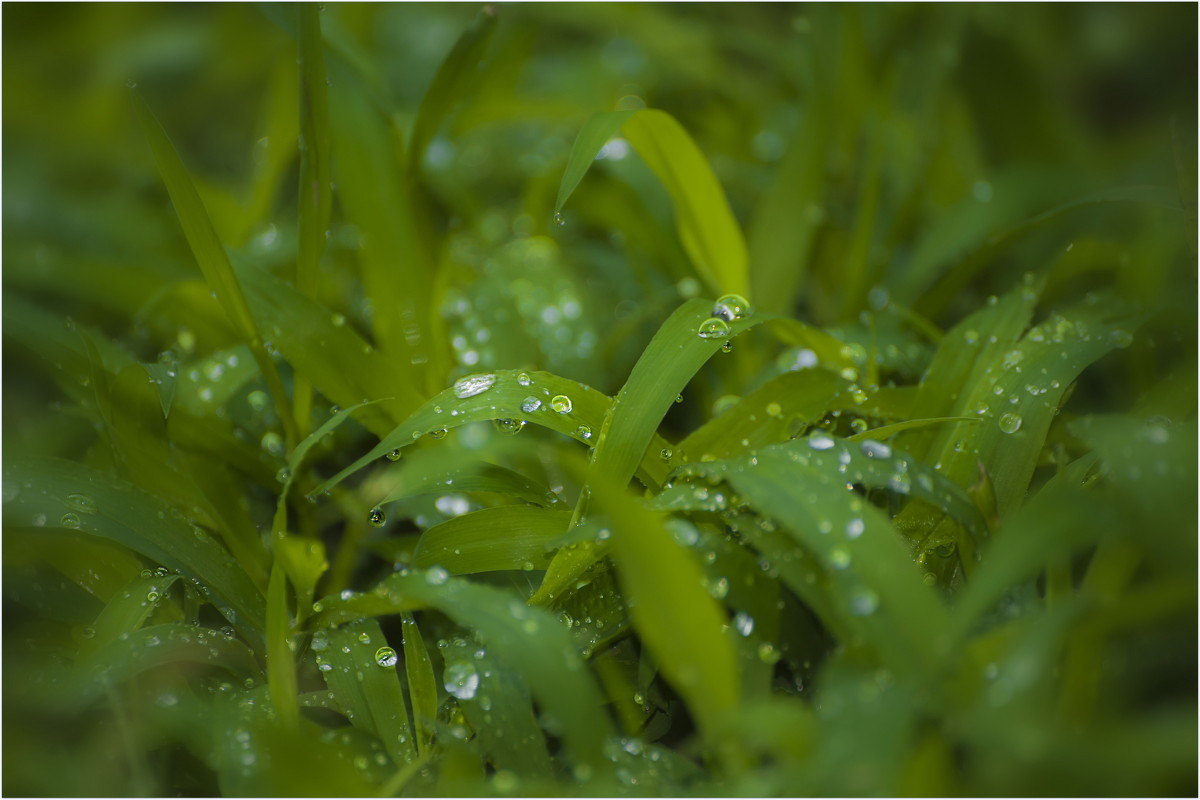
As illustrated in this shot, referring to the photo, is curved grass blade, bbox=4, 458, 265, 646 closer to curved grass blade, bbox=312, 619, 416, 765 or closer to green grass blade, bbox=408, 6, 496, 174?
curved grass blade, bbox=312, 619, 416, 765

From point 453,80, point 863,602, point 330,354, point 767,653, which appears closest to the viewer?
point 863,602

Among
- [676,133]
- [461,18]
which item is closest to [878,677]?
[676,133]

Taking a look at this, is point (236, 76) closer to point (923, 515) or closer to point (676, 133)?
point (676, 133)

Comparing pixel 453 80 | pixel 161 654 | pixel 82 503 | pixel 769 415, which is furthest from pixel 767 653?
pixel 453 80

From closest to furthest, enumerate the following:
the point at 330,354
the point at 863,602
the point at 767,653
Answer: the point at 863,602 → the point at 767,653 → the point at 330,354

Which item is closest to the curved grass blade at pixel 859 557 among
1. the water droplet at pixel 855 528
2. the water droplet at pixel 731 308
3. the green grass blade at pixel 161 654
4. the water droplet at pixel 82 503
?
the water droplet at pixel 855 528

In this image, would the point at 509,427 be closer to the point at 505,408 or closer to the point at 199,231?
the point at 505,408

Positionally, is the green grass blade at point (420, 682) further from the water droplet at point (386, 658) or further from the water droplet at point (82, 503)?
the water droplet at point (82, 503)

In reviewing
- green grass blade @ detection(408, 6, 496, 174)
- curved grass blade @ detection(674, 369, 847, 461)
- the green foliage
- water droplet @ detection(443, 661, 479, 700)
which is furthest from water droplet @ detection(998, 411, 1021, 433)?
green grass blade @ detection(408, 6, 496, 174)

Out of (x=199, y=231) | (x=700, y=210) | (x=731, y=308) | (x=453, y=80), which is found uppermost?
(x=453, y=80)
